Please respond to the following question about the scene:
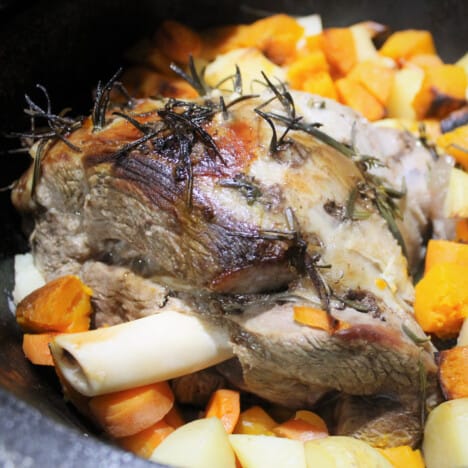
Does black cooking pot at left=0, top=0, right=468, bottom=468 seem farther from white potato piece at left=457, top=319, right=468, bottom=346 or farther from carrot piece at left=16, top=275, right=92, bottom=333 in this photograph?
white potato piece at left=457, top=319, right=468, bottom=346

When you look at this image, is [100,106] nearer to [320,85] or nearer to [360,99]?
[320,85]

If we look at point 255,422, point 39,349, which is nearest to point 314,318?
point 255,422

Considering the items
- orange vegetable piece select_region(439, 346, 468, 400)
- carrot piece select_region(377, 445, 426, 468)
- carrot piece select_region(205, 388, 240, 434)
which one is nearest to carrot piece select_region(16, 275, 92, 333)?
carrot piece select_region(205, 388, 240, 434)

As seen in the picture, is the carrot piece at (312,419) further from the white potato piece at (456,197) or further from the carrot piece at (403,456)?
the white potato piece at (456,197)

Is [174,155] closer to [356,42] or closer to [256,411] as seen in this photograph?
[256,411]

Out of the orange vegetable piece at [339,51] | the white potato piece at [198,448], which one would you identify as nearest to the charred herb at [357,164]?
the white potato piece at [198,448]

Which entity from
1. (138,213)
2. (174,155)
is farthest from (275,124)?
(138,213)
